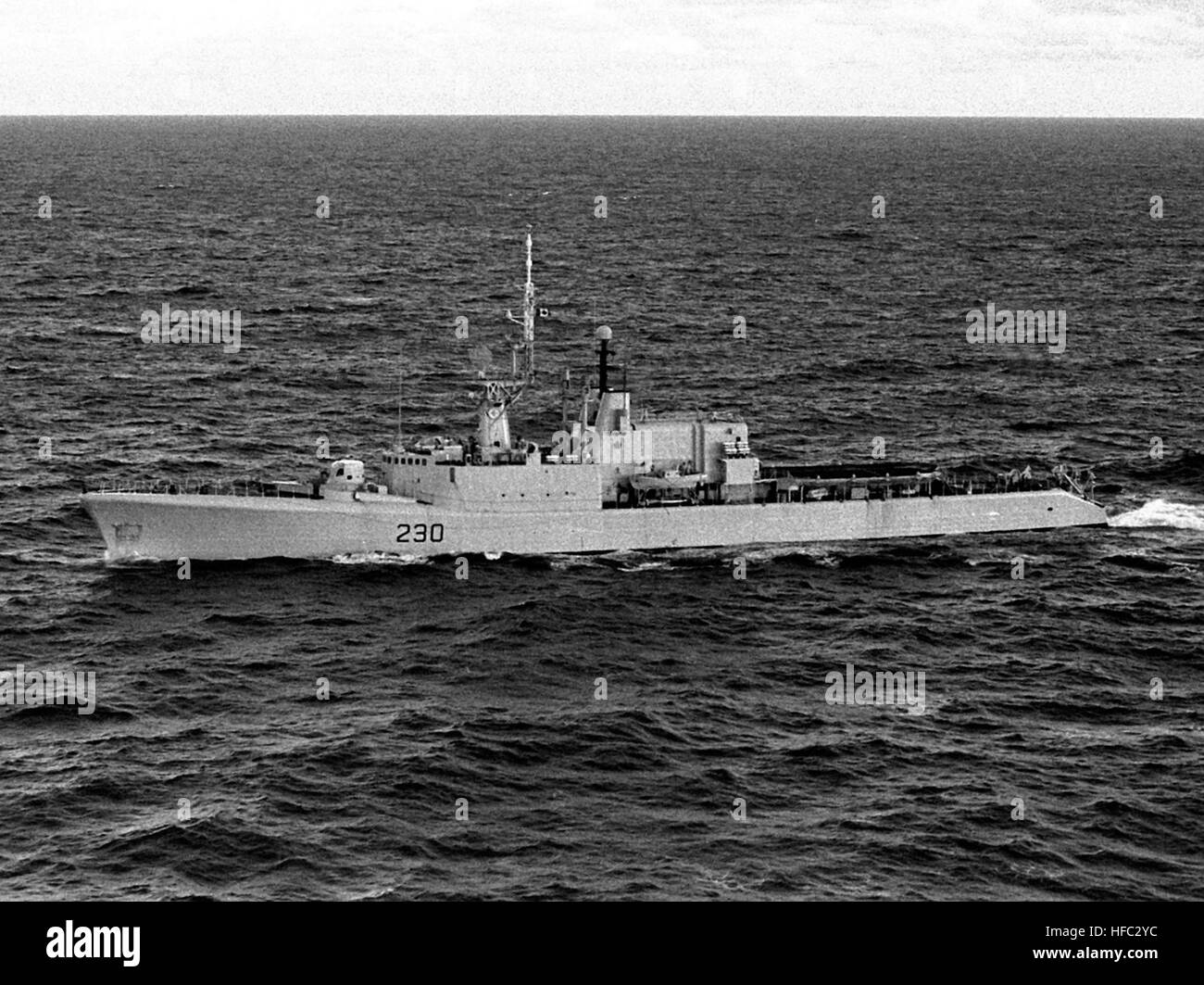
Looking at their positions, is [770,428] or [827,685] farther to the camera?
[770,428]

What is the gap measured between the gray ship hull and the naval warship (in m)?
0.05

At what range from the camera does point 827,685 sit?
2125 inches

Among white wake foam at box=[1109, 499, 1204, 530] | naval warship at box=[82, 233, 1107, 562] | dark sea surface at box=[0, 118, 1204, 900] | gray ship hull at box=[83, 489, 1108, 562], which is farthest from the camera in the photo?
white wake foam at box=[1109, 499, 1204, 530]

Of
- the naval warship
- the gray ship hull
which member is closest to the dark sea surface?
the gray ship hull

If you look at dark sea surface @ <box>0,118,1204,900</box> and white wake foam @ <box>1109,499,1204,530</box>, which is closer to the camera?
dark sea surface @ <box>0,118,1204,900</box>

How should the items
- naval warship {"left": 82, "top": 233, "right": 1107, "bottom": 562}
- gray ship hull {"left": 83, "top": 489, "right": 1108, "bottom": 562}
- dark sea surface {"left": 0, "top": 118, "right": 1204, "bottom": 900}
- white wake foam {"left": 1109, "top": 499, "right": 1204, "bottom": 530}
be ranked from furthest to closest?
1. white wake foam {"left": 1109, "top": 499, "right": 1204, "bottom": 530}
2. naval warship {"left": 82, "top": 233, "right": 1107, "bottom": 562}
3. gray ship hull {"left": 83, "top": 489, "right": 1108, "bottom": 562}
4. dark sea surface {"left": 0, "top": 118, "right": 1204, "bottom": 900}

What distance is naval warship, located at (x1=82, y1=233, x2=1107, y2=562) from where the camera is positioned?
6606 cm

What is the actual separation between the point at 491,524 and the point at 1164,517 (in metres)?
29.9

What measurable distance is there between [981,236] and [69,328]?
10886 cm

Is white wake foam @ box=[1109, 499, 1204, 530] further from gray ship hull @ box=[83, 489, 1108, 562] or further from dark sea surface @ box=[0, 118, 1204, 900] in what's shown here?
gray ship hull @ box=[83, 489, 1108, 562]

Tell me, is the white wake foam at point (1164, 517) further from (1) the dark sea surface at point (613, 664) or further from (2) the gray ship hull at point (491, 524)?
(2) the gray ship hull at point (491, 524)

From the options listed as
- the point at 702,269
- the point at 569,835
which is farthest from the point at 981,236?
the point at 569,835

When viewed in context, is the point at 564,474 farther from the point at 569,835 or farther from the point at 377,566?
the point at 569,835
